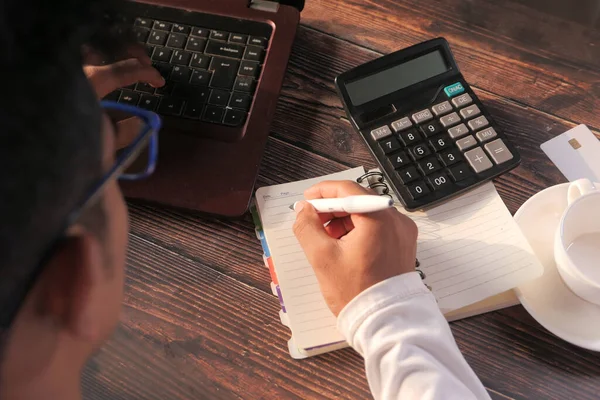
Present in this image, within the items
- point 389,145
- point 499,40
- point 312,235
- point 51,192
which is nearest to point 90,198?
point 51,192

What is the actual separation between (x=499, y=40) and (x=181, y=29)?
1.25 ft

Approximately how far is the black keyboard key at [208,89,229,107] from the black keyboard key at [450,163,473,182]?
247 millimetres

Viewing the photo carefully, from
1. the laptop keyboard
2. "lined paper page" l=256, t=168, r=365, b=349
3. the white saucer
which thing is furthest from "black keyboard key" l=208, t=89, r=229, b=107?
the white saucer

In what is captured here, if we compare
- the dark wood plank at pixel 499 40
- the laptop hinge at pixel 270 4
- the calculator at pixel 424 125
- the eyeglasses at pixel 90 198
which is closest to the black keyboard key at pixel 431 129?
the calculator at pixel 424 125

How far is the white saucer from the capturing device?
0.49 m

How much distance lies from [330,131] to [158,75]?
0.64 ft

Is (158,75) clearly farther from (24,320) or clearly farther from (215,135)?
(24,320)

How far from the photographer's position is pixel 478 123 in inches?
22.7

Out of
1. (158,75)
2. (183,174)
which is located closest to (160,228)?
(183,174)

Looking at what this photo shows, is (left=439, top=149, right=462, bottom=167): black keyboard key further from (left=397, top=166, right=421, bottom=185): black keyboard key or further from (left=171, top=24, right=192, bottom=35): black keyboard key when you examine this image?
Result: (left=171, top=24, right=192, bottom=35): black keyboard key

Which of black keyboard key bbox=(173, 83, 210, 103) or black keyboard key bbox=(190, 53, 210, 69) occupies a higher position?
black keyboard key bbox=(190, 53, 210, 69)

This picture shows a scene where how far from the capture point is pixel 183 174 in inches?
22.1

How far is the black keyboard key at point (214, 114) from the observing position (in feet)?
1.87

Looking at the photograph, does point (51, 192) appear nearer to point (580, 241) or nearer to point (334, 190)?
point (334, 190)
